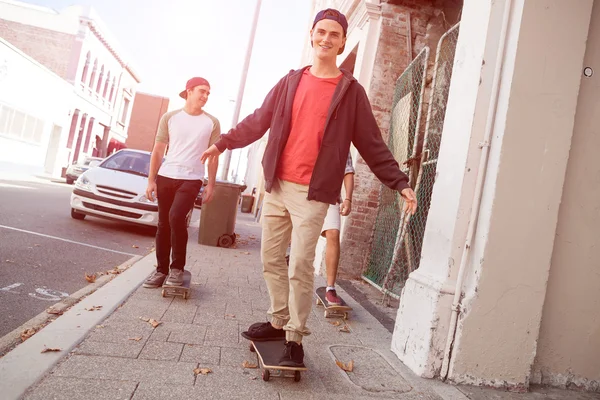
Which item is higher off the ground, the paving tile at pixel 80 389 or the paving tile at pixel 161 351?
the paving tile at pixel 161 351

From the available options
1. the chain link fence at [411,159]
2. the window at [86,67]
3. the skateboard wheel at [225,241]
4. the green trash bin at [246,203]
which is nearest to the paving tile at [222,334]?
the chain link fence at [411,159]

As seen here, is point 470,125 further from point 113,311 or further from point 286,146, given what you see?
point 113,311

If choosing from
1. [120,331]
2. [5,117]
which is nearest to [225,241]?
[120,331]

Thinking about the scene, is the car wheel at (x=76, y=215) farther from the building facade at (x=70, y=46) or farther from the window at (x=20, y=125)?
the building facade at (x=70, y=46)

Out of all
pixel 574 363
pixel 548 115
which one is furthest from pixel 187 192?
pixel 574 363

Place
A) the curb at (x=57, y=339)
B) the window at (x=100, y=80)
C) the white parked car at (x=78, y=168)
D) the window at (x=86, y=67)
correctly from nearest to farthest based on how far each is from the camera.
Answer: the curb at (x=57, y=339) < the white parked car at (x=78, y=168) < the window at (x=86, y=67) < the window at (x=100, y=80)

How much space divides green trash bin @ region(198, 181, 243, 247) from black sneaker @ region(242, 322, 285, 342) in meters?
6.06

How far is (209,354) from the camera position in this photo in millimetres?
3062

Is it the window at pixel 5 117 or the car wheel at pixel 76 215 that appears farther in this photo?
the window at pixel 5 117

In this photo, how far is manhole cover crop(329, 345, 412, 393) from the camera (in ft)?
9.68

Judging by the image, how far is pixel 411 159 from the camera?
5.86 m

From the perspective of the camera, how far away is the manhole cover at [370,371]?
116 inches

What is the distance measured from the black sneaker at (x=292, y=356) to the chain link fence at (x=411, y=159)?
2.75 meters

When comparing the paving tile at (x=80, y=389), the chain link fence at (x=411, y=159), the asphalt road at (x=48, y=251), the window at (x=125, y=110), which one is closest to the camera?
the paving tile at (x=80, y=389)
